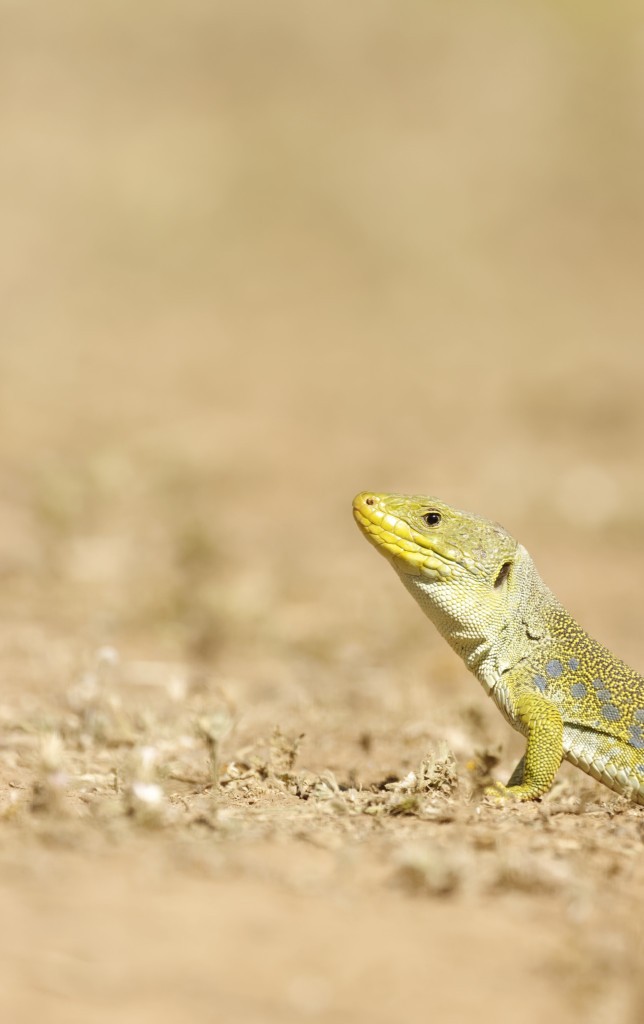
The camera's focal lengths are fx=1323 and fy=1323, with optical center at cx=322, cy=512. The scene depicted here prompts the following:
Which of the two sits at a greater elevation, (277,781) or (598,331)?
(598,331)

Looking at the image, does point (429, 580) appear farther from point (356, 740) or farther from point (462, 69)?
point (462, 69)

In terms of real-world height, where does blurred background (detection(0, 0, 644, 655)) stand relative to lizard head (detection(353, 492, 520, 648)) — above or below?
above

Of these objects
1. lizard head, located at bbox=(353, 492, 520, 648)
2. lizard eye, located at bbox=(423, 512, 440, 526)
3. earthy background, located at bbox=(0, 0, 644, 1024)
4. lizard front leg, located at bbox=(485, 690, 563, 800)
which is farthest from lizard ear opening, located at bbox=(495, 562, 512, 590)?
earthy background, located at bbox=(0, 0, 644, 1024)

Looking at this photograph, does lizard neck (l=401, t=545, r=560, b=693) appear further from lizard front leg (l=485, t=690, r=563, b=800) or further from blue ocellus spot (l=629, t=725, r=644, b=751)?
blue ocellus spot (l=629, t=725, r=644, b=751)

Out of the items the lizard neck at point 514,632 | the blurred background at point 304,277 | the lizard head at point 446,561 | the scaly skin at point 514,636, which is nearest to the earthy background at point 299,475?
the blurred background at point 304,277

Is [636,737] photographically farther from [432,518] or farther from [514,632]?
[432,518]

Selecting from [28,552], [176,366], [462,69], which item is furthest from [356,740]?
[462,69]
